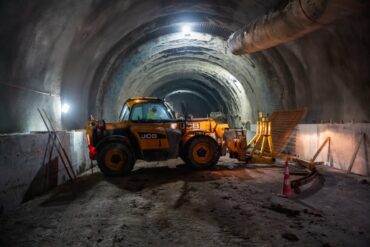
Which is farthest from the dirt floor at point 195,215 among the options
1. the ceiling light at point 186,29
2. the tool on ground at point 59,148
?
the ceiling light at point 186,29

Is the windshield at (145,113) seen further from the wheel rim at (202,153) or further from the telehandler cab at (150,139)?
the wheel rim at (202,153)

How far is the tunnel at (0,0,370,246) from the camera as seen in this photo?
5832 mm

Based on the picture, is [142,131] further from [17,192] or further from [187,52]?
[187,52]

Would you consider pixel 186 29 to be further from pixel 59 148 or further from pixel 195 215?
pixel 195 215

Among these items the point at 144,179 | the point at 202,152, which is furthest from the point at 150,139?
the point at 202,152

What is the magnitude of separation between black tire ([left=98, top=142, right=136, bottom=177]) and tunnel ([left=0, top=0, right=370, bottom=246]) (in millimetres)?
452

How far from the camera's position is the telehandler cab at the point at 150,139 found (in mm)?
8625

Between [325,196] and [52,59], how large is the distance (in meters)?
6.46

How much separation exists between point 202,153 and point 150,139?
60.2 inches

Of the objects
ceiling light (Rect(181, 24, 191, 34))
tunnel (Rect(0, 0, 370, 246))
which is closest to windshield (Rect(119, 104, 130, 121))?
tunnel (Rect(0, 0, 370, 246))

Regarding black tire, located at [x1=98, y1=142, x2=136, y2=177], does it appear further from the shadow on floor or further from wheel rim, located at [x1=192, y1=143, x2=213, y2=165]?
wheel rim, located at [x1=192, y1=143, x2=213, y2=165]

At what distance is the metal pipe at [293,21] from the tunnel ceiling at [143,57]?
0.58 meters

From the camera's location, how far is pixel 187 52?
623 inches

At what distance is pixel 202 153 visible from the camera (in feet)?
30.1
